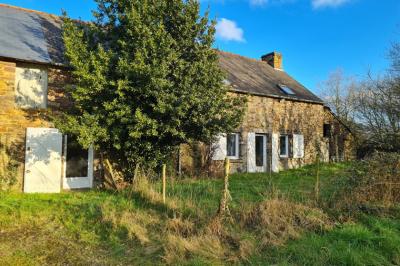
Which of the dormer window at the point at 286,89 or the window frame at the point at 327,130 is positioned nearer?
the dormer window at the point at 286,89

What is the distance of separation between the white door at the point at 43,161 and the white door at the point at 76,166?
33 cm

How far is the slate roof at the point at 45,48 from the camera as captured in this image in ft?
39.0

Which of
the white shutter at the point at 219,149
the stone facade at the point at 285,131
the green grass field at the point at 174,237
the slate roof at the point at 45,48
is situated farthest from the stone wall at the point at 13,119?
the white shutter at the point at 219,149

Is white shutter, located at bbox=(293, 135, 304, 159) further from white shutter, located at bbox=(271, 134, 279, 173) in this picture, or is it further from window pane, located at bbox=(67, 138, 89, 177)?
window pane, located at bbox=(67, 138, 89, 177)

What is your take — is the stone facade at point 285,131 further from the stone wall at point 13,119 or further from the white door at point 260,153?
the stone wall at point 13,119

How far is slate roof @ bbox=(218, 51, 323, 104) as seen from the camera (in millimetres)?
18203

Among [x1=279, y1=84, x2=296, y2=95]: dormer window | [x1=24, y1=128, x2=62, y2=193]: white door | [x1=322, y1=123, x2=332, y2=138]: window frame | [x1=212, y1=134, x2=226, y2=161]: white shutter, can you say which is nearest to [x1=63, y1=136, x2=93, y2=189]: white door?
[x1=24, y1=128, x2=62, y2=193]: white door

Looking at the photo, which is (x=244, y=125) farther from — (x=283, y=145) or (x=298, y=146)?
(x=298, y=146)

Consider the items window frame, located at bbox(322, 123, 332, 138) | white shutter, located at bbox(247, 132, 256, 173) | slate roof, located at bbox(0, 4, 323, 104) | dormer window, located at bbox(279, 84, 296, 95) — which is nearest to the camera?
slate roof, located at bbox(0, 4, 323, 104)

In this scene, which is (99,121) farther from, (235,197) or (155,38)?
(235,197)

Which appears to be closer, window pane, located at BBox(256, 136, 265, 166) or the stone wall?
the stone wall

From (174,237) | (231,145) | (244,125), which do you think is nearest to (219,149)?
(231,145)

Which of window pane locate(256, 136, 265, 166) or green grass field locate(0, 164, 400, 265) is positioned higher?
window pane locate(256, 136, 265, 166)

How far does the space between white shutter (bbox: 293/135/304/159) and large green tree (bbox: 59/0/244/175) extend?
9287 mm
